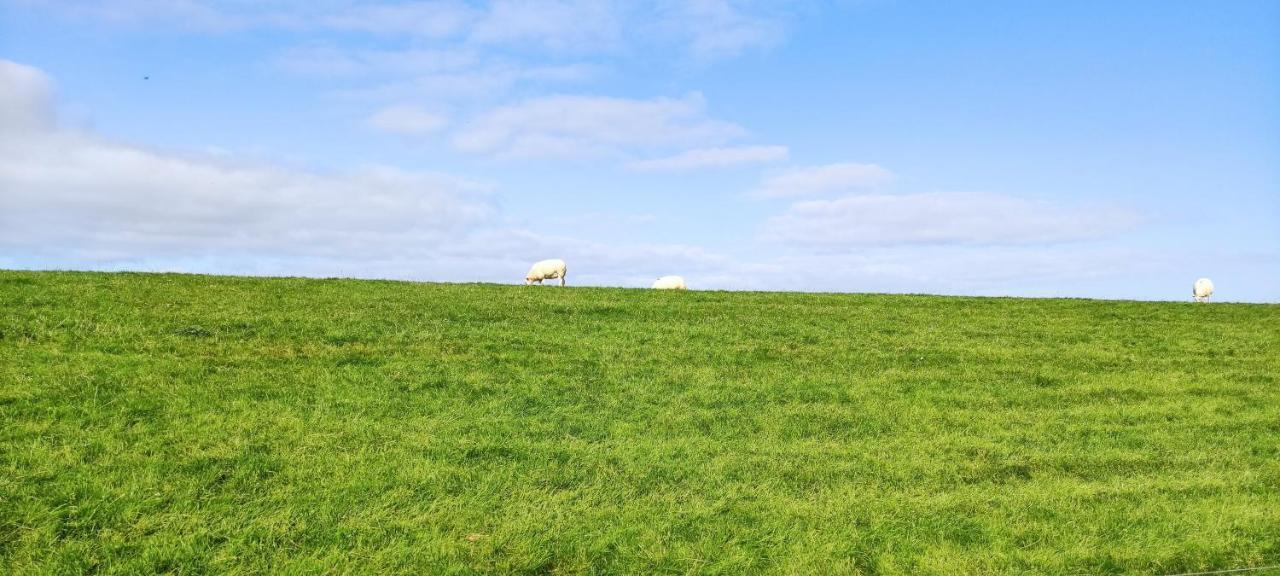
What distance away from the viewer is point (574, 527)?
7508 mm

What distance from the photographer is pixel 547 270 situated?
3394 centimetres

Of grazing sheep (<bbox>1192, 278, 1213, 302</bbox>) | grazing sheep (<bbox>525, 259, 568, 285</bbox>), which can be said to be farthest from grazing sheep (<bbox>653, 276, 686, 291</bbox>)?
grazing sheep (<bbox>1192, 278, 1213, 302</bbox>)

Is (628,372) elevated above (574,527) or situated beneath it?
elevated above

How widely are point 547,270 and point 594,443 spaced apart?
80.2 feet

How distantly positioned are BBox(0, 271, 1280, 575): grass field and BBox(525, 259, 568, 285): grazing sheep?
647 inches

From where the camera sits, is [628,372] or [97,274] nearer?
[628,372]

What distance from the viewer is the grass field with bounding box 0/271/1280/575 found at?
7172 millimetres

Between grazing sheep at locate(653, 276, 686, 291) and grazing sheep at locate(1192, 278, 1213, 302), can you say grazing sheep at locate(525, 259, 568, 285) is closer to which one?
grazing sheep at locate(653, 276, 686, 291)

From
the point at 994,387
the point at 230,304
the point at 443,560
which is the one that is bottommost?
the point at 443,560

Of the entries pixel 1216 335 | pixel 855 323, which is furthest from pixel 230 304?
pixel 1216 335

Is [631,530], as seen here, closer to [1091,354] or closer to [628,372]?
[628,372]

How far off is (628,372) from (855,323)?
23.6 feet

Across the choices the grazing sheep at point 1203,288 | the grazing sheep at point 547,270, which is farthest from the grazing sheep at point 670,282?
the grazing sheep at point 1203,288

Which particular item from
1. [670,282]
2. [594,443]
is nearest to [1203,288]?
[670,282]
